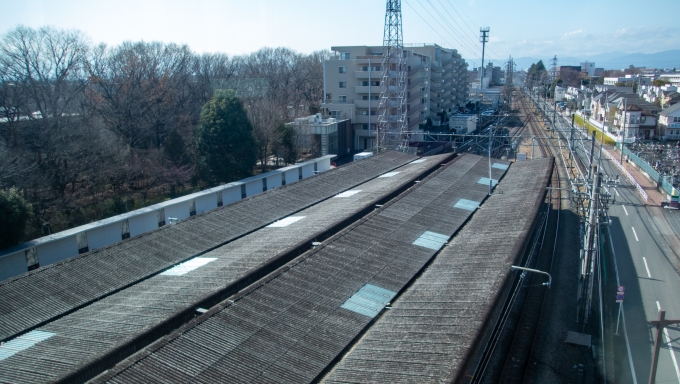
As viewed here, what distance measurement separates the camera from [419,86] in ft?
96.5

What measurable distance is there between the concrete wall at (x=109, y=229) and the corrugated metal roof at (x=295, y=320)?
5773mm

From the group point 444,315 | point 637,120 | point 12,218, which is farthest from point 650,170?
point 12,218

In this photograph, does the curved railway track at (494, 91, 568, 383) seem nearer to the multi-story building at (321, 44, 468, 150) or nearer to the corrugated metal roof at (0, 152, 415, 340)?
the corrugated metal roof at (0, 152, 415, 340)

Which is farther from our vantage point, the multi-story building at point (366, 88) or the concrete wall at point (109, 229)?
the multi-story building at point (366, 88)

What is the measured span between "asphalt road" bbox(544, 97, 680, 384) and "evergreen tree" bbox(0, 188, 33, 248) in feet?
36.5

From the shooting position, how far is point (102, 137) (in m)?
15.1

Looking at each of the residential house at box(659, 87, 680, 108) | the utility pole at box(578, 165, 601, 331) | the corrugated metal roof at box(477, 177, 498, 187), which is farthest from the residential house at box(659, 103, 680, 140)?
the utility pole at box(578, 165, 601, 331)

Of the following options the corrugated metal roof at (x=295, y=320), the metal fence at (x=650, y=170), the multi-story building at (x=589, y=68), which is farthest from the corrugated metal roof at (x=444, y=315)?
the multi-story building at (x=589, y=68)

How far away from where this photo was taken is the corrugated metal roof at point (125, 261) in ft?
22.4

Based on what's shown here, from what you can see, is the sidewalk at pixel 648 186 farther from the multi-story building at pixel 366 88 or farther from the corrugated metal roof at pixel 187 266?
the corrugated metal roof at pixel 187 266

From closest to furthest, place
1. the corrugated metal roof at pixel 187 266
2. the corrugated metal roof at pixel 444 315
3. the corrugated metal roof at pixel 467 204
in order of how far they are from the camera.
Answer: the corrugated metal roof at pixel 444 315
the corrugated metal roof at pixel 187 266
the corrugated metal roof at pixel 467 204

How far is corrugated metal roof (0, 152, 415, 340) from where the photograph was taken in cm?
681

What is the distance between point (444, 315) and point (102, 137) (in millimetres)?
13077

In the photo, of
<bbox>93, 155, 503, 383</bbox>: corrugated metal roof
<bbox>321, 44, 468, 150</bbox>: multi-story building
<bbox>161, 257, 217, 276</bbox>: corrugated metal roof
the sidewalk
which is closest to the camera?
<bbox>93, 155, 503, 383</bbox>: corrugated metal roof
